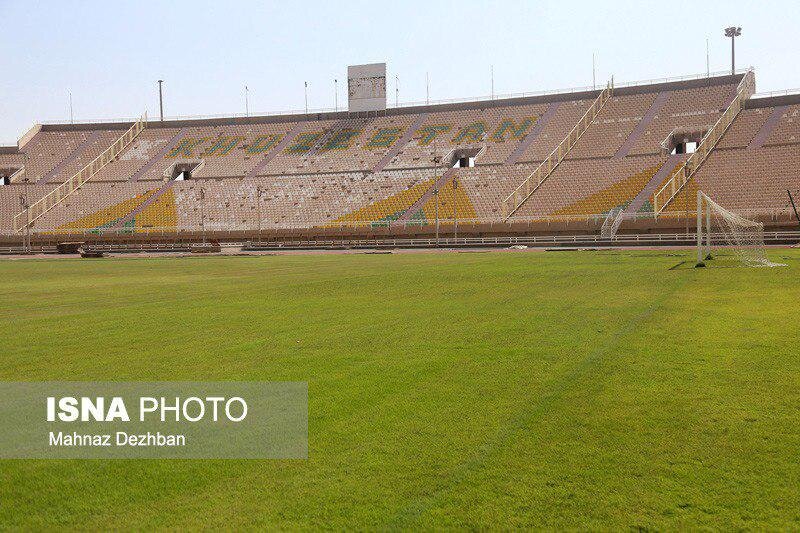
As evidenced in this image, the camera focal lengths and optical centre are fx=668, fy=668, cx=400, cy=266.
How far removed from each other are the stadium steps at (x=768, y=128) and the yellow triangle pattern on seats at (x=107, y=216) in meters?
55.0

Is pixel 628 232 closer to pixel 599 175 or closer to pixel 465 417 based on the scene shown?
pixel 599 175

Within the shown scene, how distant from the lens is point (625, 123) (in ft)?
198

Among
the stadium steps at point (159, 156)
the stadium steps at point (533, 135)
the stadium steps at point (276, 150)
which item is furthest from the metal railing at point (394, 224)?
the stadium steps at point (159, 156)

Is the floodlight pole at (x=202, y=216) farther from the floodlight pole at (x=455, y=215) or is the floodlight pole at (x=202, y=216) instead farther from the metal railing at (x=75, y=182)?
the floodlight pole at (x=455, y=215)

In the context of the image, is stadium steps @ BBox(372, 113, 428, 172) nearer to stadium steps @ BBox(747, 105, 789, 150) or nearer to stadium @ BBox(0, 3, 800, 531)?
stadium steps @ BBox(747, 105, 789, 150)

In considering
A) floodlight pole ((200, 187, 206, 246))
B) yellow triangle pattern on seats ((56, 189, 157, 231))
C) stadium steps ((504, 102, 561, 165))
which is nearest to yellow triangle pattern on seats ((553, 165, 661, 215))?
stadium steps ((504, 102, 561, 165))

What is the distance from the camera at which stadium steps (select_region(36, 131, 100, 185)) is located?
233 ft

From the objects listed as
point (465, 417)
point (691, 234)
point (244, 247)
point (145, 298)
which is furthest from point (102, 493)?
point (244, 247)

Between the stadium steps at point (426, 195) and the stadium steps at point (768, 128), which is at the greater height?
the stadium steps at point (768, 128)

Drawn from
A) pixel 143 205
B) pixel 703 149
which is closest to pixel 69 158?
pixel 143 205

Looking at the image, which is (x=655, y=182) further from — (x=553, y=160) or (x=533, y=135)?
(x=533, y=135)

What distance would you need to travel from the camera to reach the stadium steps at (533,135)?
60.6 m

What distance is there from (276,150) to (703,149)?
4125cm

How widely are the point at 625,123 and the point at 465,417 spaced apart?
2383 inches
